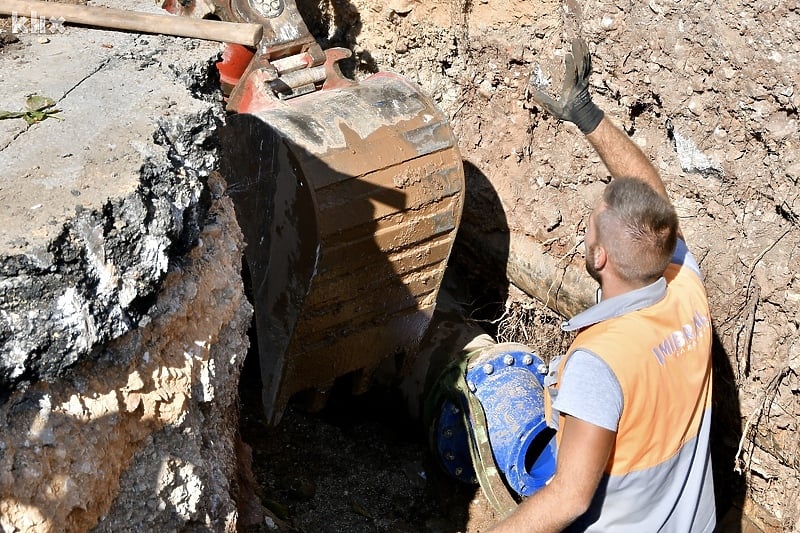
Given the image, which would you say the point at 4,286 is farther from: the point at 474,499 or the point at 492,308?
the point at 492,308

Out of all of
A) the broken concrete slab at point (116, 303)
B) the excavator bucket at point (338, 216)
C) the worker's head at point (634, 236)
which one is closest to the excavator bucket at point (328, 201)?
the excavator bucket at point (338, 216)

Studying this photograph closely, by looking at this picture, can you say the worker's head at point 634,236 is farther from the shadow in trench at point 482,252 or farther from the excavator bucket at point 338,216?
the shadow in trench at point 482,252

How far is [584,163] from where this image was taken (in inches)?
146

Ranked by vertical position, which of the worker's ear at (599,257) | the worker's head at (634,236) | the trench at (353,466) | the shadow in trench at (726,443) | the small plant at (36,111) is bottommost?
the trench at (353,466)

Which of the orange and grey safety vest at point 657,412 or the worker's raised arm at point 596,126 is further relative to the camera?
the worker's raised arm at point 596,126

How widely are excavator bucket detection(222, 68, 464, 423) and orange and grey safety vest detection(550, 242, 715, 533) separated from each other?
1.03 m

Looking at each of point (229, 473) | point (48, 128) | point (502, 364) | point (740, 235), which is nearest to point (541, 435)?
point (502, 364)

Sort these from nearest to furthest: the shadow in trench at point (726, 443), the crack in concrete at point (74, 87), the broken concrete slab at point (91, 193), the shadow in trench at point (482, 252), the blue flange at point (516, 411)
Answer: the broken concrete slab at point (91, 193)
the crack in concrete at point (74, 87)
the blue flange at point (516, 411)
the shadow in trench at point (726, 443)
the shadow in trench at point (482, 252)

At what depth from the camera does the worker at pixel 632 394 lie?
1795 mm

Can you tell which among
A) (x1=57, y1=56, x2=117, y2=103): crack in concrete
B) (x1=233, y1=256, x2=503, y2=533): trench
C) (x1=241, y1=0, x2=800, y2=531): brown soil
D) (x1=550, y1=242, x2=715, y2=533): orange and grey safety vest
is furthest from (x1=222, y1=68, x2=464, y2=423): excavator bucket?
(x1=550, y1=242, x2=715, y2=533): orange and grey safety vest

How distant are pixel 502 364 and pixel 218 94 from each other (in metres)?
Result: 1.79

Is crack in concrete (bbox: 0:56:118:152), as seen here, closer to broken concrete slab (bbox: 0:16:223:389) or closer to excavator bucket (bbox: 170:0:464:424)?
broken concrete slab (bbox: 0:16:223:389)

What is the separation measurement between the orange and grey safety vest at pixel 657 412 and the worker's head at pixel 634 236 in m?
0.10

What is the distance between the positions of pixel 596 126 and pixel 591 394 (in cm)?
123
